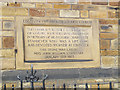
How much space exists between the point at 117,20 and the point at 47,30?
5.68 feet

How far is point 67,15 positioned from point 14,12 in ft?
3.92

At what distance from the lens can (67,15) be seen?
3.36 m

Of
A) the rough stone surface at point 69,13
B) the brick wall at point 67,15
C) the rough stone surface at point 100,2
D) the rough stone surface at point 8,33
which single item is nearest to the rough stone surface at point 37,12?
the brick wall at point 67,15

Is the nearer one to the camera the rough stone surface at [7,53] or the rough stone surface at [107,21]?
the rough stone surface at [7,53]

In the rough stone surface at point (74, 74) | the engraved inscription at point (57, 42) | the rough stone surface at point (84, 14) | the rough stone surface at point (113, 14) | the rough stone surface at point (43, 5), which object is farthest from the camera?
the rough stone surface at point (113, 14)

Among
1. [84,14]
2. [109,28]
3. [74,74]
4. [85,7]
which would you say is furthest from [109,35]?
[74,74]

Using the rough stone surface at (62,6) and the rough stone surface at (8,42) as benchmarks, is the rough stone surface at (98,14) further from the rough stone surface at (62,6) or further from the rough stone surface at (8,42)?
the rough stone surface at (8,42)

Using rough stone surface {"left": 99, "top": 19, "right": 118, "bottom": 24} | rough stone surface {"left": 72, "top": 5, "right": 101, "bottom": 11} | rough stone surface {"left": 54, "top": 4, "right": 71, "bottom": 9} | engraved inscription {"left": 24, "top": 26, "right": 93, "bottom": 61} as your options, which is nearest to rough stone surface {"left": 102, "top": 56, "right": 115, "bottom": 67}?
engraved inscription {"left": 24, "top": 26, "right": 93, "bottom": 61}

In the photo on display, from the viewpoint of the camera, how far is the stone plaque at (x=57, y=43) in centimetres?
312

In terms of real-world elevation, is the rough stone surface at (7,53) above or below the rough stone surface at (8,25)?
below

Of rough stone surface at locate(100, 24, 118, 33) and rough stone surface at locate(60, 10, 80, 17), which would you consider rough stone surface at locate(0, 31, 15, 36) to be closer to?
rough stone surface at locate(60, 10, 80, 17)

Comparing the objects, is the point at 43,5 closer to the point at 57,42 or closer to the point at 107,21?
the point at 57,42

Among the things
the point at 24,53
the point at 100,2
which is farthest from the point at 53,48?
the point at 100,2

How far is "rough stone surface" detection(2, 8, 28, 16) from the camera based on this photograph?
3170mm
